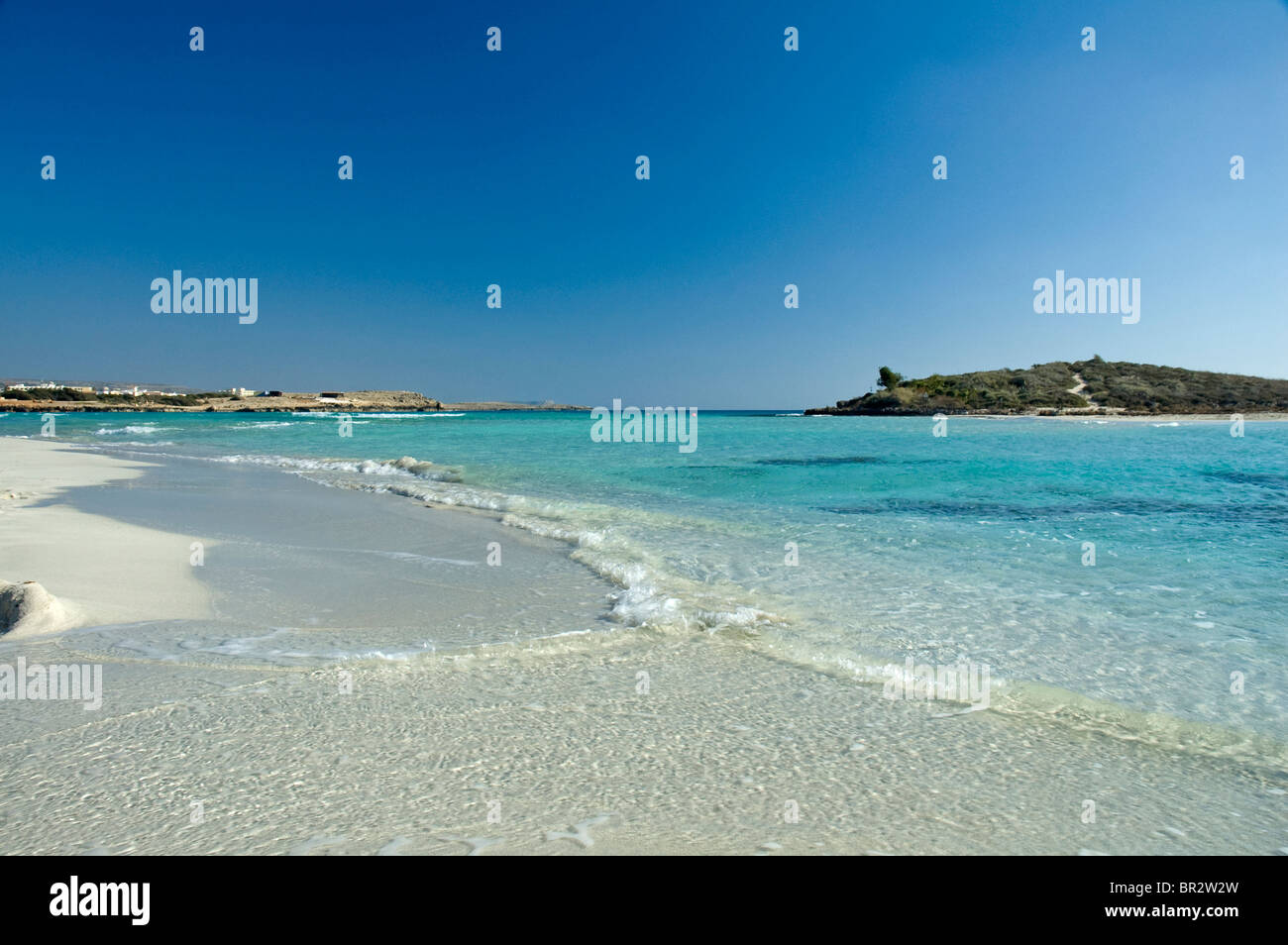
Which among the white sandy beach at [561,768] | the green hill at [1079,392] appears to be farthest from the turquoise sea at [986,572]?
the green hill at [1079,392]

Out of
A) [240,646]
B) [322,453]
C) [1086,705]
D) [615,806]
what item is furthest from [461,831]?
[322,453]

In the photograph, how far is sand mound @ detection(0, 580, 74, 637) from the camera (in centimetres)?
504

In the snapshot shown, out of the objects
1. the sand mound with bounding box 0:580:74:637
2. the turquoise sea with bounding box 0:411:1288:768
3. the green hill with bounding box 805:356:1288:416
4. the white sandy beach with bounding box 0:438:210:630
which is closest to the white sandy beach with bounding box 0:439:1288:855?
the sand mound with bounding box 0:580:74:637

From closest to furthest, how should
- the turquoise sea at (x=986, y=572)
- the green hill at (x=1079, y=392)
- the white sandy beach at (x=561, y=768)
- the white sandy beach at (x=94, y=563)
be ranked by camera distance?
the white sandy beach at (x=561, y=768) < the turquoise sea at (x=986, y=572) < the white sandy beach at (x=94, y=563) < the green hill at (x=1079, y=392)

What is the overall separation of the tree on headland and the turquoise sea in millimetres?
88553

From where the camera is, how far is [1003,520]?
456 inches

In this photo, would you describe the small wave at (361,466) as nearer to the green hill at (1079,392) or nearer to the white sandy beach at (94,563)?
the white sandy beach at (94,563)

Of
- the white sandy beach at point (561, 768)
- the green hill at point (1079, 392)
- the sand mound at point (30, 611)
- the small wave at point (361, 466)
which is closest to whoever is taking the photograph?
the white sandy beach at point (561, 768)

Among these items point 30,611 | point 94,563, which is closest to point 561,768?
point 30,611

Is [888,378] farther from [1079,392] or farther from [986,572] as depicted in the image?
[986,572]

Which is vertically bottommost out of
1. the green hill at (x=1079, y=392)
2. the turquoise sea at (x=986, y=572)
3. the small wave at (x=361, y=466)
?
the turquoise sea at (x=986, y=572)

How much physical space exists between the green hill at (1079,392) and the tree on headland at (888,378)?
151mm

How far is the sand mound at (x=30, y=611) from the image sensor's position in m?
5.04

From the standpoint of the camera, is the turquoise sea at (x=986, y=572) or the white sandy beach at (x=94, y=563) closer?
the turquoise sea at (x=986, y=572)
